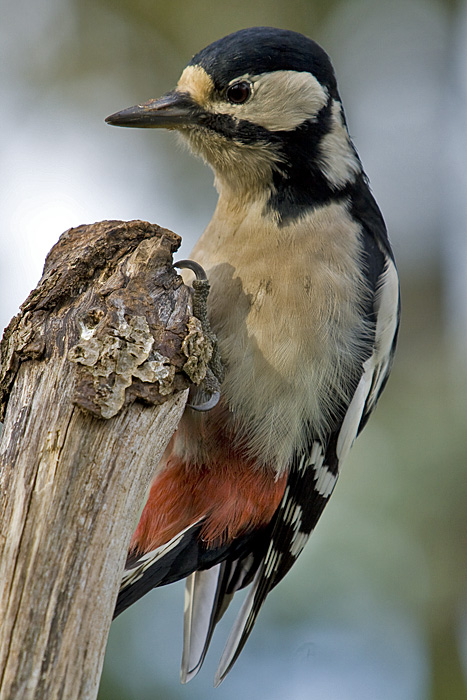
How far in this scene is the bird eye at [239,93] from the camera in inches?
74.5

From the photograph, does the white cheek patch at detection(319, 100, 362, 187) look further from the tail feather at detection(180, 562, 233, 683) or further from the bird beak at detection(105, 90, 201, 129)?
the tail feather at detection(180, 562, 233, 683)

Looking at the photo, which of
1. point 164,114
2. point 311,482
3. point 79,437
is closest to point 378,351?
point 311,482

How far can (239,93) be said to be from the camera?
1.90 metres

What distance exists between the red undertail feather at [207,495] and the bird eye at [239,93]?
0.98 metres

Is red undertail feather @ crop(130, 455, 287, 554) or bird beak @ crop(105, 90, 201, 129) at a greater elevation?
bird beak @ crop(105, 90, 201, 129)

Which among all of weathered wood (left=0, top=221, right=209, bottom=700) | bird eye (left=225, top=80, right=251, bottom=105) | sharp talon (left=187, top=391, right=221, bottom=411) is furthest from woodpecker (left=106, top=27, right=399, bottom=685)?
weathered wood (left=0, top=221, right=209, bottom=700)

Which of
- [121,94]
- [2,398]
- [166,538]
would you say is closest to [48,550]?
[2,398]

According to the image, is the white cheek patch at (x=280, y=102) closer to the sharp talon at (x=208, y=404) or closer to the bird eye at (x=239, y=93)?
the bird eye at (x=239, y=93)

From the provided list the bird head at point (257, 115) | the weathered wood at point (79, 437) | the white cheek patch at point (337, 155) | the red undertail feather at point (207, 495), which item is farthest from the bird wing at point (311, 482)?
the weathered wood at point (79, 437)

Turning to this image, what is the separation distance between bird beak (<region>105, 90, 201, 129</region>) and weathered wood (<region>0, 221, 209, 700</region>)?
0.49 meters

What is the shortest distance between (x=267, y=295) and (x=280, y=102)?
0.54m

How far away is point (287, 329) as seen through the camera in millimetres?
1830

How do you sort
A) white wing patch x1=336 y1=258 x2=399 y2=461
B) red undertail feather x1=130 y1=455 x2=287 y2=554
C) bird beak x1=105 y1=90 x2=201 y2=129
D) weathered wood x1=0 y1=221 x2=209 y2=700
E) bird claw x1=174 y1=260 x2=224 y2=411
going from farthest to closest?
1. white wing patch x1=336 y1=258 x2=399 y2=461
2. red undertail feather x1=130 y1=455 x2=287 y2=554
3. bird beak x1=105 y1=90 x2=201 y2=129
4. bird claw x1=174 y1=260 x2=224 y2=411
5. weathered wood x1=0 y1=221 x2=209 y2=700

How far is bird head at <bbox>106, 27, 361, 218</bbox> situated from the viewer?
189 centimetres
